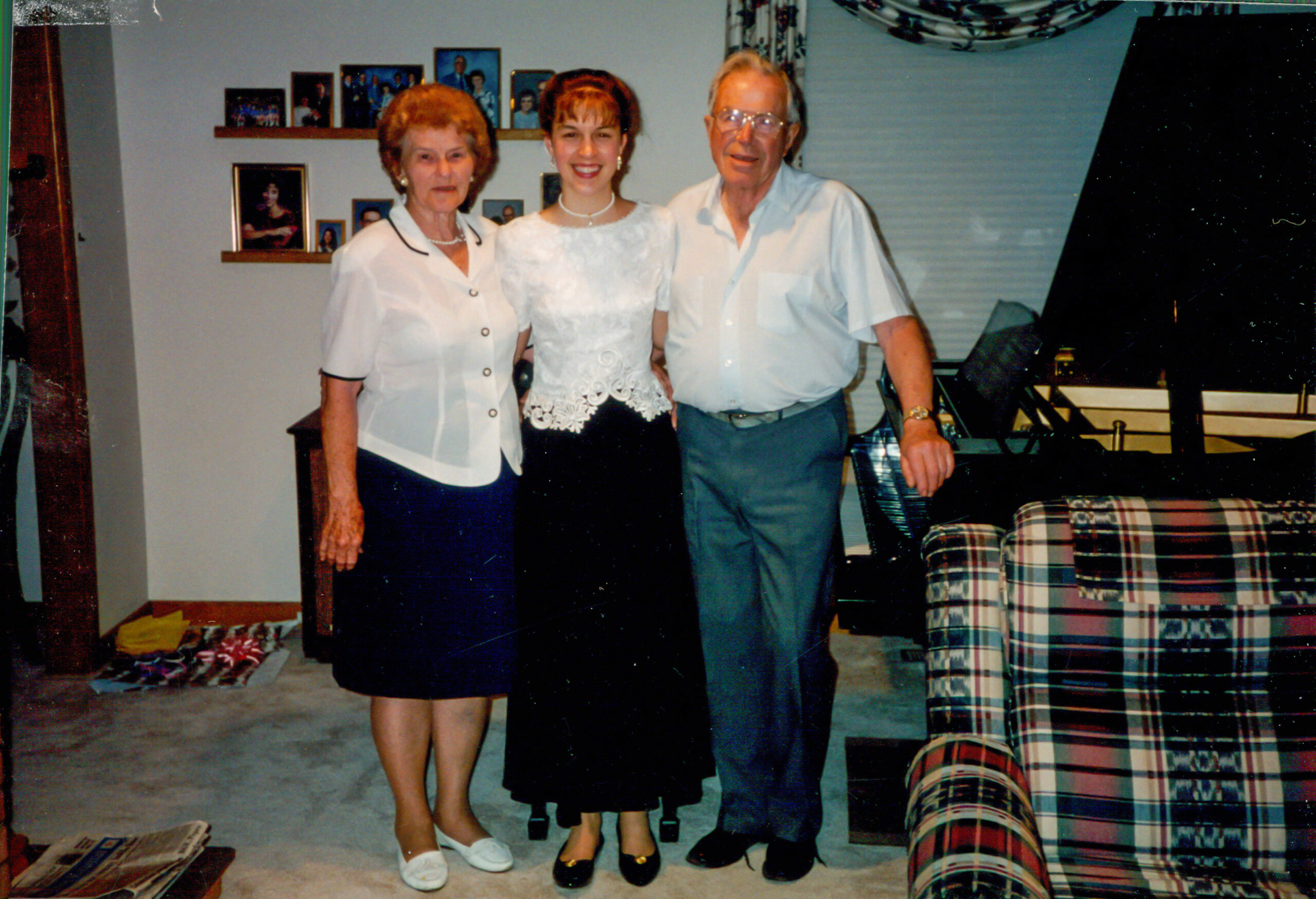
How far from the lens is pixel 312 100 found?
122 inches

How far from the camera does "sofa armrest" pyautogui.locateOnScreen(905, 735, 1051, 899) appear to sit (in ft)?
3.63

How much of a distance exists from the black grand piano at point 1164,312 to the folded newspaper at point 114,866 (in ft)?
5.41

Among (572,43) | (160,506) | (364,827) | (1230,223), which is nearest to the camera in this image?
(364,827)

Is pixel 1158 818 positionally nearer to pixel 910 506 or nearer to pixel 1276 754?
pixel 1276 754

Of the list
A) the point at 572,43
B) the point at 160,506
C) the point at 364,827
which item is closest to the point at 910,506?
the point at 364,827

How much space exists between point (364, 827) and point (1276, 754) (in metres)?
1.82

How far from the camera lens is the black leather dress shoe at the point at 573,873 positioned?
1947 millimetres

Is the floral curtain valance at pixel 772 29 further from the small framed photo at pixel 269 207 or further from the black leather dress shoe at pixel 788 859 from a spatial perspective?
the black leather dress shoe at pixel 788 859

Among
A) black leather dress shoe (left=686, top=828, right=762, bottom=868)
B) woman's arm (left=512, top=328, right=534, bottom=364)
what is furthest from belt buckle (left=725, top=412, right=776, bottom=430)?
black leather dress shoe (left=686, top=828, right=762, bottom=868)

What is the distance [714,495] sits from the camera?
1.94 m

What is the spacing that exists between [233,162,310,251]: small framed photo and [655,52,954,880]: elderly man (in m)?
1.74

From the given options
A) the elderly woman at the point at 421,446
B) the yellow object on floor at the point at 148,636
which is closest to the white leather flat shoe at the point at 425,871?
the elderly woman at the point at 421,446

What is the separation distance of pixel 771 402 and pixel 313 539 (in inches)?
67.7

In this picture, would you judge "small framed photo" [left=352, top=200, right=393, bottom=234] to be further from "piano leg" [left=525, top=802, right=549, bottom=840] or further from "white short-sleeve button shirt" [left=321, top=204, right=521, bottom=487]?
"piano leg" [left=525, top=802, right=549, bottom=840]
